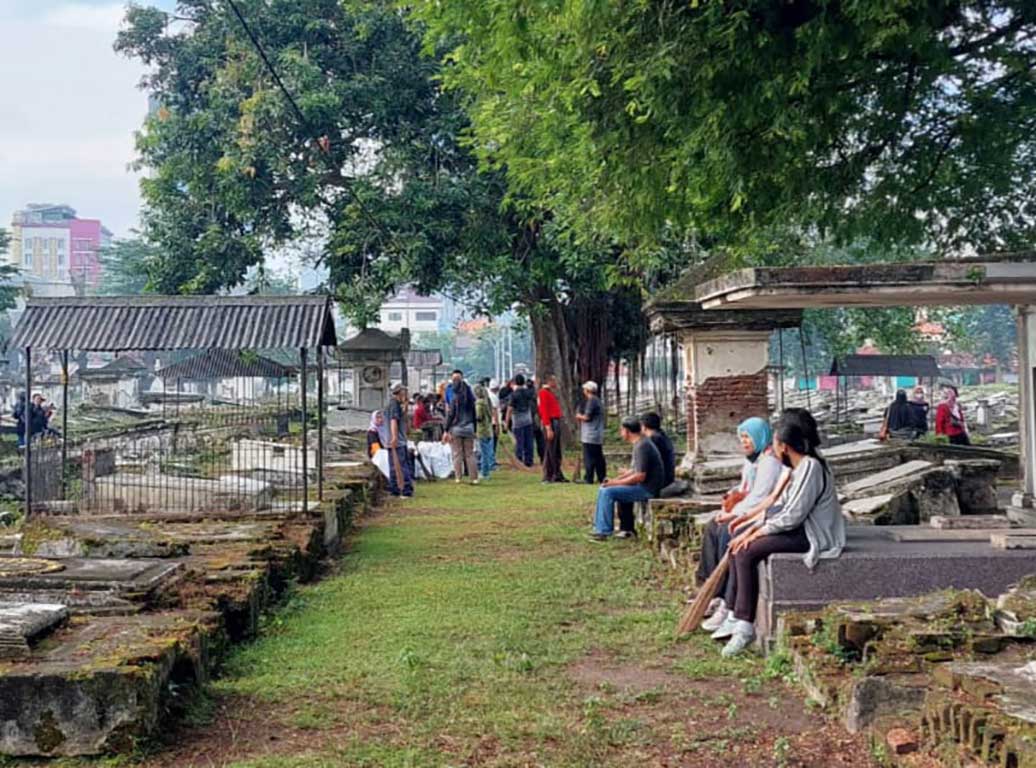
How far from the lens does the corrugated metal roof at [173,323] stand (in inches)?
424

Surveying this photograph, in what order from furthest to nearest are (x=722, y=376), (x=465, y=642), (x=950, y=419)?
(x=950, y=419) → (x=722, y=376) → (x=465, y=642)

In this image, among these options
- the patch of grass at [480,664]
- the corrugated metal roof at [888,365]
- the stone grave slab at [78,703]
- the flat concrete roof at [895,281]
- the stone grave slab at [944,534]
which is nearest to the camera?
the stone grave slab at [78,703]

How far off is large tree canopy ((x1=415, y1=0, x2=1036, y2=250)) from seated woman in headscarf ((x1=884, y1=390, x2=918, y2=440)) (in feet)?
34.8

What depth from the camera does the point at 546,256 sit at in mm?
23141

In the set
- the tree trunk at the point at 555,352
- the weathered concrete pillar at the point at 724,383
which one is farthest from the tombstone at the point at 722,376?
the tree trunk at the point at 555,352

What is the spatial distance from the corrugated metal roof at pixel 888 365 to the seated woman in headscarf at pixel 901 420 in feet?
21.9

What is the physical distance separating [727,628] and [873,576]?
3.00 ft

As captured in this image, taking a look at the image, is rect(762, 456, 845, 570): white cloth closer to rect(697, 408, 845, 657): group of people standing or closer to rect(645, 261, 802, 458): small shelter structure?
rect(697, 408, 845, 657): group of people standing

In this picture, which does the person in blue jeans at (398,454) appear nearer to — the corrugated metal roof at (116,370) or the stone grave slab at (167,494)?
the stone grave slab at (167,494)

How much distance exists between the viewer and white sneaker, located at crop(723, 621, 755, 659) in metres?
6.92

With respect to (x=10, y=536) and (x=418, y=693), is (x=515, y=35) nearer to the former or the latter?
(x=418, y=693)

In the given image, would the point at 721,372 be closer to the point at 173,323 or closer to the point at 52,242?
the point at 173,323

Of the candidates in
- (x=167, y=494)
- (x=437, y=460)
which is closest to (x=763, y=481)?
(x=167, y=494)

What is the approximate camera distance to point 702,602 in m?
7.55
